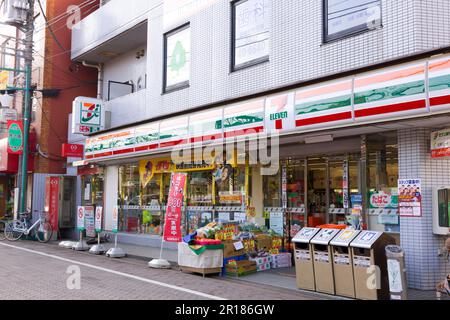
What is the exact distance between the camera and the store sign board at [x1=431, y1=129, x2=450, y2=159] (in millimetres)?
8547

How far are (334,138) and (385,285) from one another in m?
4.14

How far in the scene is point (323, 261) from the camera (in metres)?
8.71

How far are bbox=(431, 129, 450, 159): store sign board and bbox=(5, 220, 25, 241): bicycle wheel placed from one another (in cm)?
1596

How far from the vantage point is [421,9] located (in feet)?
30.0

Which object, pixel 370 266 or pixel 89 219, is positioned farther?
pixel 89 219

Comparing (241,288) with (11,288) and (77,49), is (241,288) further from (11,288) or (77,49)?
(77,49)

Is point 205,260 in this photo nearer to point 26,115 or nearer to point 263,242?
point 263,242

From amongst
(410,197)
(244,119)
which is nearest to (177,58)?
(244,119)

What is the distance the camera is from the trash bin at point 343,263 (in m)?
8.24

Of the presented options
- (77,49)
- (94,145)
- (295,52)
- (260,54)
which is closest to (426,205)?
(295,52)

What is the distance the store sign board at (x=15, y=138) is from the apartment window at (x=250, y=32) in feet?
37.4

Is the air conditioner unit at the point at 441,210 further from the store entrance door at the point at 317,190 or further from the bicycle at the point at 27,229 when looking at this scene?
the bicycle at the point at 27,229

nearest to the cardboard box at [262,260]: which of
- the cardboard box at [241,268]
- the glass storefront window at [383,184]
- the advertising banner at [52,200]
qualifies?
the cardboard box at [241,268]

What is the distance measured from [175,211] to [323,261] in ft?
14.9
